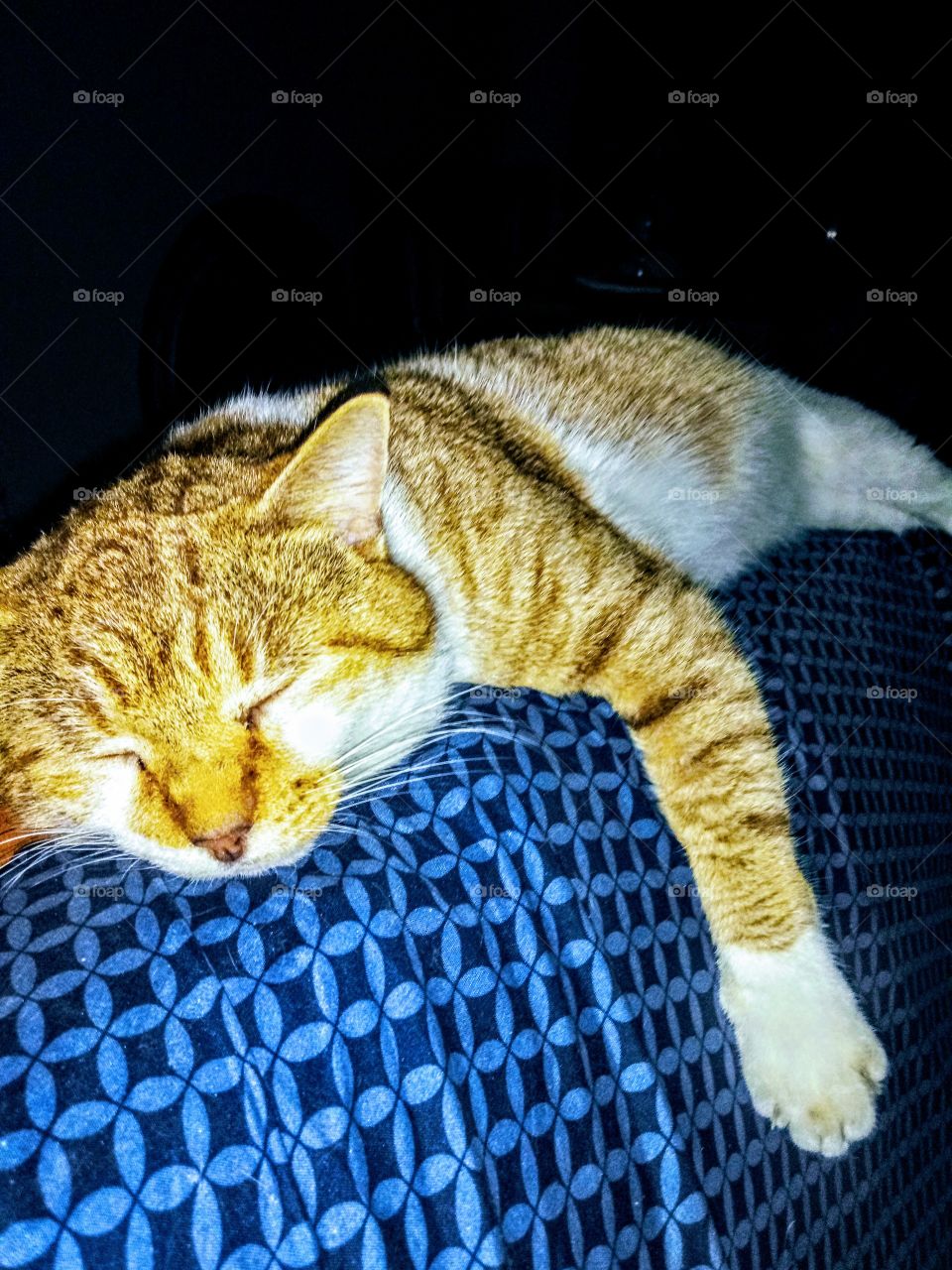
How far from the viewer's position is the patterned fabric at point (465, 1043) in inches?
24.1

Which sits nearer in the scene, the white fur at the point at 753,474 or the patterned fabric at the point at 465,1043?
the patterned fabric at the point at 465,1043

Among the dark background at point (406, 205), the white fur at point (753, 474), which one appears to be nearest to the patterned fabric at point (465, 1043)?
the white fur at point (753, 474)

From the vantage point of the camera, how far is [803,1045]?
1000 millimetres

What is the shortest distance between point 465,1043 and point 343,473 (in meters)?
0.65

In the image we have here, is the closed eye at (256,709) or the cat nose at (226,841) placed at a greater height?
the closed eye at (256,709)

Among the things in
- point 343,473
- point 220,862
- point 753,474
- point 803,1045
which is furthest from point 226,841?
point 753,474

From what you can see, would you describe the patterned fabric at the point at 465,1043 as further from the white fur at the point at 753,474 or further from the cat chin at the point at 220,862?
the white fur at the point at 753,474

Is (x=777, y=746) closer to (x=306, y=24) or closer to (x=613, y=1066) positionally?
(x=613, y=1066)

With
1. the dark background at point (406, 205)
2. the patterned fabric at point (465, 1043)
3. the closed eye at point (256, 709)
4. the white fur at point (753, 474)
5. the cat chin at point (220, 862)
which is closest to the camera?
the patterned fabric at point (465, 1043)

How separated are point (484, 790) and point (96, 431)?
2579mm

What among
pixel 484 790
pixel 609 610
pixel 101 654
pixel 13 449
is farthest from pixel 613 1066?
pixel 13 449

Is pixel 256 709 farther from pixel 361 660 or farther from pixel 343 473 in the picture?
pixel 343 473

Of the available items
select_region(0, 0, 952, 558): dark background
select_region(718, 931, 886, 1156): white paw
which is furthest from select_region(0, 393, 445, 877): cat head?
select_region(0, 0, 952, 558): dark background

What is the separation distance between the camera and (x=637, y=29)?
11.3 feet
